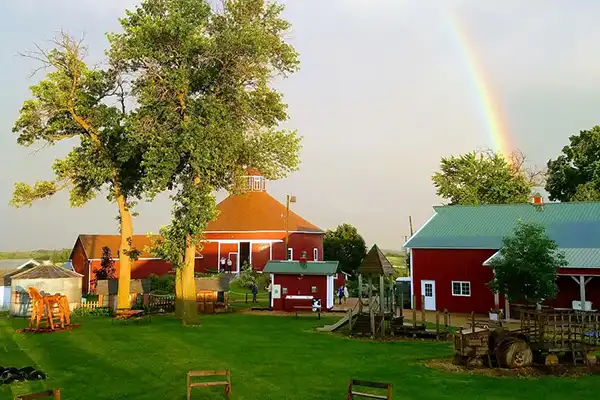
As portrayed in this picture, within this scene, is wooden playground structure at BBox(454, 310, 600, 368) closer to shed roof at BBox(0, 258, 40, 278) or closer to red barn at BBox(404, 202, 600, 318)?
red barn at BBox(404, 202, 600, 318)

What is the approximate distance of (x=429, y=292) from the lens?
41219mm

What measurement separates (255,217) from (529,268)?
128 ft

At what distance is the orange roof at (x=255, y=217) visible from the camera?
63.0 m

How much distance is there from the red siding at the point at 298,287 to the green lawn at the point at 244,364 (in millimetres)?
10797

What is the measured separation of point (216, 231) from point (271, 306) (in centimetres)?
2457

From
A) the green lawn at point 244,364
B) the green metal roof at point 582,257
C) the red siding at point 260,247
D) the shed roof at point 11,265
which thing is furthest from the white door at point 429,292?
the shed roof at point 11,265

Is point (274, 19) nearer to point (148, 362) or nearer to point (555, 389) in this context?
point (148, 362)

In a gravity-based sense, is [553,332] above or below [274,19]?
below

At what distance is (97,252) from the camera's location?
5962cm

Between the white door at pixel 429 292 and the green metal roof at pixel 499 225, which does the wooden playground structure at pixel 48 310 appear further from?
the white door at pixel 429 292

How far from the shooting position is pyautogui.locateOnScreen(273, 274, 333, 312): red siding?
132ft

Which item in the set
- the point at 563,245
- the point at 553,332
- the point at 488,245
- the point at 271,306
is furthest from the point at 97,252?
the point at 553,332

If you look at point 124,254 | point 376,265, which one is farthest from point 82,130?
point 376,265

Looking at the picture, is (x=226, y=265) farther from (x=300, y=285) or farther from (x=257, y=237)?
(x=300, y=285)
